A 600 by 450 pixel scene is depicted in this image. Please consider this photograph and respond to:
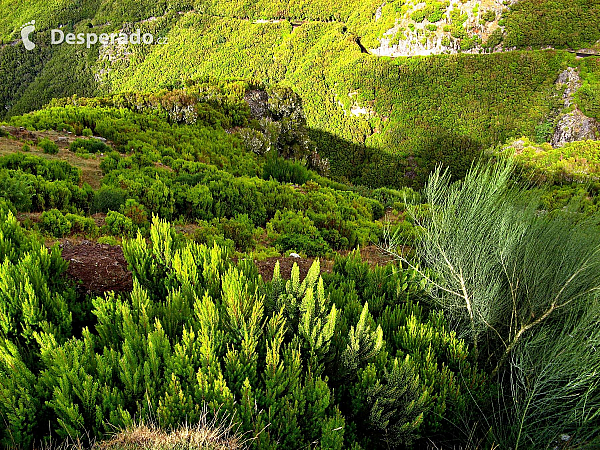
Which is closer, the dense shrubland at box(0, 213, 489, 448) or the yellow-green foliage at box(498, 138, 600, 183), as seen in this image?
the dense shrubland at box(0, 213, 489, 448)

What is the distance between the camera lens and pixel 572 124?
89062 mm

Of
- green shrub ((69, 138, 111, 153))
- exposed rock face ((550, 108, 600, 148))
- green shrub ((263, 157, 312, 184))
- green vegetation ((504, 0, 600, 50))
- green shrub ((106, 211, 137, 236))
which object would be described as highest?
green vegetation ((504, 0, 600, 50))

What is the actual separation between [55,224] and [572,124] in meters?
116

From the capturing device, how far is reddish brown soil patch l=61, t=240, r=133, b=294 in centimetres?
329

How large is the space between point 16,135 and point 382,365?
10.5 m

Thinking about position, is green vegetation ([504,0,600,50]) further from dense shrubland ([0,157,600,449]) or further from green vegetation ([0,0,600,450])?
dense shrubland ([0,157,600,449])

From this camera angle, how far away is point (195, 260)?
3.37 m

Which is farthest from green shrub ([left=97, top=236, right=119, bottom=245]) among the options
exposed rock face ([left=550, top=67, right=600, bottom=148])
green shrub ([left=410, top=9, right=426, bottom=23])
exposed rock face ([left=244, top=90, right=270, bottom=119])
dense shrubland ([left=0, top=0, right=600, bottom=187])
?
green shrub ([left=410, top=9, right=426, bottom=23])

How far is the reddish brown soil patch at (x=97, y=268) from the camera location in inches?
129

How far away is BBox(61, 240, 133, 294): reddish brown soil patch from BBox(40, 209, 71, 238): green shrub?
0.90 m

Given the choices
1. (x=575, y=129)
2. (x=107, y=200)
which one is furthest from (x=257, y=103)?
(x=575, y=129)

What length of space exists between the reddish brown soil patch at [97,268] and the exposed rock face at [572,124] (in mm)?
107339

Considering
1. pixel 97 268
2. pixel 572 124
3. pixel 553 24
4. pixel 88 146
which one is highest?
pixel 553 24

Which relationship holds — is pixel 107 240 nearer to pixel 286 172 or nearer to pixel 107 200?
pixel 107 200
